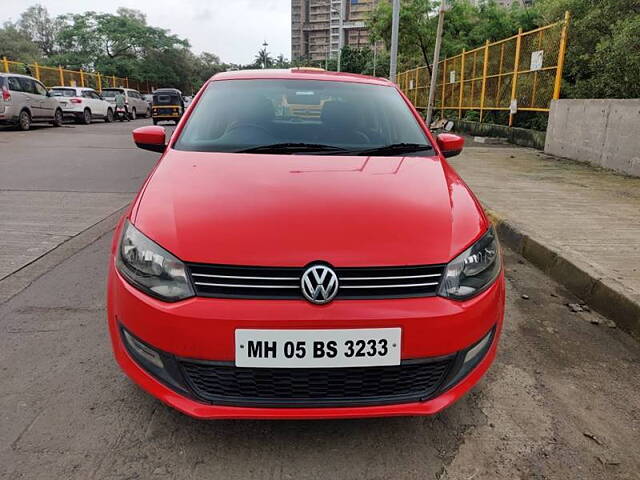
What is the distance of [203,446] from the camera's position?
2.01 m

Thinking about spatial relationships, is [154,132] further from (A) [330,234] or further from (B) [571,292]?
(B) [571,292]

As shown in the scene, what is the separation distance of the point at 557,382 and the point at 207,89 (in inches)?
106

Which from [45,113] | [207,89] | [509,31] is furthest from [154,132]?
[509,31]

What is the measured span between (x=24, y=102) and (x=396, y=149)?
668 inches

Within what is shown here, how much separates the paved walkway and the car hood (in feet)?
5.58

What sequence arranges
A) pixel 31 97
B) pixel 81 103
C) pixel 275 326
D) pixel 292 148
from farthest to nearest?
1. pixel 81 103
2. pixel 31 97
3. pixel 292 148
4. pixel 275 326

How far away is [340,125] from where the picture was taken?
3.18 m

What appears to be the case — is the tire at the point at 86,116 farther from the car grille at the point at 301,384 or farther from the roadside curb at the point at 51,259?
the car grille at the point at 301,384

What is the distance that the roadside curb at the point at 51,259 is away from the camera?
3641 mm

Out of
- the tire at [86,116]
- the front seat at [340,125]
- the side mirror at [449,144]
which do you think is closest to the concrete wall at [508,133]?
the side mirror at [449,144]

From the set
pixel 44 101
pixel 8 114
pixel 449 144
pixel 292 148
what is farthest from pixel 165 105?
pixel 292 148

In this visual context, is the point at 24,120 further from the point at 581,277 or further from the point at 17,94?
the point at 581,277

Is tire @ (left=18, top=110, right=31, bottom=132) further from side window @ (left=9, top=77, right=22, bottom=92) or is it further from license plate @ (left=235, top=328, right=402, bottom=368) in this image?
license plate @ (left=235, top=328, right=402, bottom=368)

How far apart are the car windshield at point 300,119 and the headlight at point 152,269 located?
0.93 m
